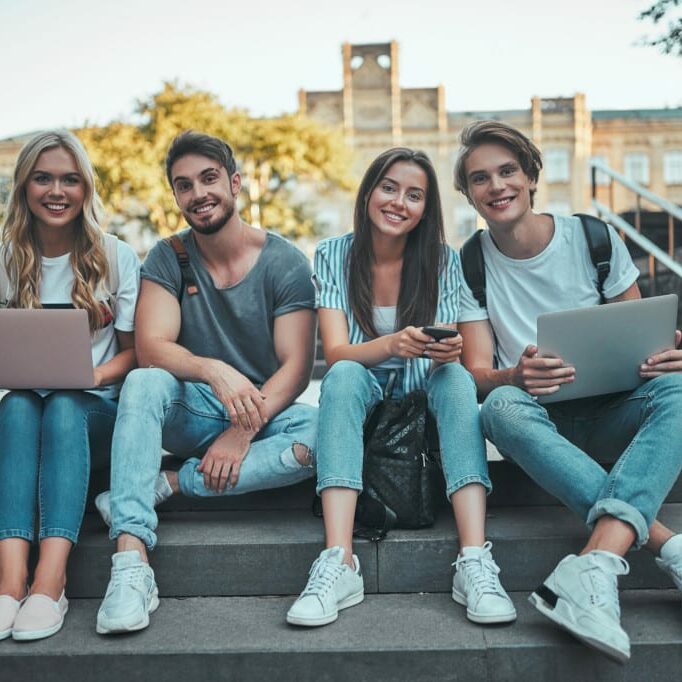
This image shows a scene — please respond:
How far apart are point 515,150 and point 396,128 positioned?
37.7 meters

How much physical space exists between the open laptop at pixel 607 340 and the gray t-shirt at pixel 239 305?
3.16 feet

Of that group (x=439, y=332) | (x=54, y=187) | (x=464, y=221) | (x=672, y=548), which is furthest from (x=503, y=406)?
(x=464, y=221)

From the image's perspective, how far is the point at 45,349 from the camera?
2.63 m

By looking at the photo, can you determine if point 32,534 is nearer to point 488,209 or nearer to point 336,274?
point 336,274

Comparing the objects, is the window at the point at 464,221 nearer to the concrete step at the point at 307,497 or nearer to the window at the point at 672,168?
the window at the point at 672,168

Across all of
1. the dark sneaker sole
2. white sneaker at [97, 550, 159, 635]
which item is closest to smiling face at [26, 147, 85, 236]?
white sneaker at [97, 550, 159, 635]

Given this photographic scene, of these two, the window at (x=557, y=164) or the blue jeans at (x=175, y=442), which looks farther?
the window at (x=557, y=164)

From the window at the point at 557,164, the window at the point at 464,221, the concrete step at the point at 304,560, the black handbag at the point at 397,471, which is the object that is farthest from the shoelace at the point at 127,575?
the window at the point at 557,164

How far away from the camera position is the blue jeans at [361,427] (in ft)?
8.37

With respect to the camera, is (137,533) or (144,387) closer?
(137,533)

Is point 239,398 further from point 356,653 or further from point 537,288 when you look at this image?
point 537,288

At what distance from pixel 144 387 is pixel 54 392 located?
0.30 m

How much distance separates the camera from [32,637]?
234cm

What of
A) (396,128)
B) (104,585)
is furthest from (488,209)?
(396,128)
